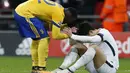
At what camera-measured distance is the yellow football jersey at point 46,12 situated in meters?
12.1

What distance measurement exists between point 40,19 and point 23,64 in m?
3.40

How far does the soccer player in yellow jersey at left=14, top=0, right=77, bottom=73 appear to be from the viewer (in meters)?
12.3

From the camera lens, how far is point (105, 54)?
11336 millimetres

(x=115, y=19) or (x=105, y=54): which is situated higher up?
(x=105, y=54)

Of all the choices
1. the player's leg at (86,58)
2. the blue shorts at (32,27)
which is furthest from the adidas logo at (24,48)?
the player's leg at (86,58)

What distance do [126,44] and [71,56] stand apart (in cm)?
679

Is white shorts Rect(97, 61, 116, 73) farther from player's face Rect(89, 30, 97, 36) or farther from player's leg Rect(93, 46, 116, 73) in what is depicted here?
player's face Rect(89, 30, 97, 36)

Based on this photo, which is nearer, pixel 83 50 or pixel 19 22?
pixel 83 50

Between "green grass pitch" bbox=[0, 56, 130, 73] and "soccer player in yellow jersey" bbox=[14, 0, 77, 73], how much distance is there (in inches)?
56.5

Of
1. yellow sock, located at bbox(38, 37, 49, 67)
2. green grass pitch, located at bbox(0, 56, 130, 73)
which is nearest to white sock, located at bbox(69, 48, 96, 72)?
yellow sock, located at bbox(38, 37, 49, 67)

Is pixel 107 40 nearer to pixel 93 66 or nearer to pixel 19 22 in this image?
pixel 93 66

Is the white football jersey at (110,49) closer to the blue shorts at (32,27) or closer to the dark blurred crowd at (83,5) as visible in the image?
the blue shorts at (32,27)

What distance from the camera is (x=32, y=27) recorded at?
41.6 ft

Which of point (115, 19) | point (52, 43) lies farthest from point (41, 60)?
point (115, 19)
